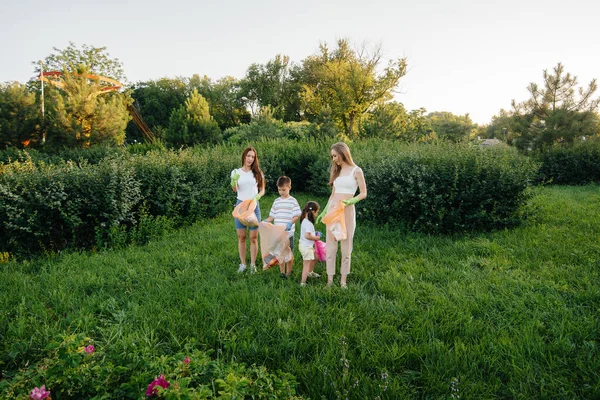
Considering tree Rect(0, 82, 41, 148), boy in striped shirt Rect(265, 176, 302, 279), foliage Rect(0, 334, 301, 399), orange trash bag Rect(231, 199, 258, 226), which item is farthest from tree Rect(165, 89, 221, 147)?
foliage Rect(0, 334, 301, 399)

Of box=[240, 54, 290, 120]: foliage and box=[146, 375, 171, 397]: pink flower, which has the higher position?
box=[240, 54, 290, 120]: foliage

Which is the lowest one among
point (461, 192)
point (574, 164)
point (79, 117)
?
point (461, 192)

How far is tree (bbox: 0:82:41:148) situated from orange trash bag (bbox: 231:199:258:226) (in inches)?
1075

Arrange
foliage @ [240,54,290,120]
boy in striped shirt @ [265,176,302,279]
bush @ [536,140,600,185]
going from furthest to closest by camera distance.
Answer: foliage @ [240,54,290,120] → bush @ [536,140,600,185] → boy in striped shirt @ [265,176,302,279]

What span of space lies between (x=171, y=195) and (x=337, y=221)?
17.6 ft

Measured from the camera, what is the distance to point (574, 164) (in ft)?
50.3

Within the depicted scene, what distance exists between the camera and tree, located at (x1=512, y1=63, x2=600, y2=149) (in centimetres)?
1806

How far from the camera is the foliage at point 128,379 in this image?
2.19m

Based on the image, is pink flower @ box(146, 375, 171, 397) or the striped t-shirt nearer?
pink flower @ box(146, 375, 171, 397)

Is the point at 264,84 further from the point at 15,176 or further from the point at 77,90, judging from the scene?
the point at 15,176

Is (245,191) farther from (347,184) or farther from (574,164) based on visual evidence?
(574,164)

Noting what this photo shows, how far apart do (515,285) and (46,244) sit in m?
8.11

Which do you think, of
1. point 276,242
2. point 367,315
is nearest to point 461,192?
point 276,242

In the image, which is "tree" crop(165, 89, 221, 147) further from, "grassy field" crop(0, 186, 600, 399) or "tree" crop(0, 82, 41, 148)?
"grassy field" crop(0, 186, 600, 399)
